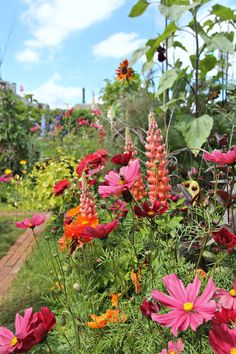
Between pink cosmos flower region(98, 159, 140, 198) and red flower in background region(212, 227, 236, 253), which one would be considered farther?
pink cosmos flower region(98, 159, 140, 198)

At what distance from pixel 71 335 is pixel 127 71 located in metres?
3.28

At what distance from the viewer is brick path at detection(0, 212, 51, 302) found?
10.8ft

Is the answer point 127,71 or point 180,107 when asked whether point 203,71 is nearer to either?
point 180,107

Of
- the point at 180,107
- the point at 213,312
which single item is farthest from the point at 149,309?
the point at 180,107

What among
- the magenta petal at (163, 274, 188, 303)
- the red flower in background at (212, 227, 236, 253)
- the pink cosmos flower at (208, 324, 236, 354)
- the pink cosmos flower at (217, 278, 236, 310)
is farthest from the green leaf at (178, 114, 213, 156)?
the pink cosmos flower at (208, 324, 236, 354)

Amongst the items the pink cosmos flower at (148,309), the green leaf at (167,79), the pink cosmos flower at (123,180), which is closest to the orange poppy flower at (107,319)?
the pink cosmos flower at (148,309)

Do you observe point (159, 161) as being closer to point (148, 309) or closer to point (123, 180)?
point (123, 180)

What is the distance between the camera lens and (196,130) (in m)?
3.25

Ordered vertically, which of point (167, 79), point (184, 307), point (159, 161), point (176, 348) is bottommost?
point (176, 348)

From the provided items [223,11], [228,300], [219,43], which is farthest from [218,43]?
[228,300]

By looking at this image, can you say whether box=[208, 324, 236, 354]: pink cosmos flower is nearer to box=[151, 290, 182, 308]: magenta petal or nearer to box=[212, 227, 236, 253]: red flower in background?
box=[151, 290, 182, 308]: magenta petal

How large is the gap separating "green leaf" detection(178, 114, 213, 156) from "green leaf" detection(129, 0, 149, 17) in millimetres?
1170

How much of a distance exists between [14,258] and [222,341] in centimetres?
314

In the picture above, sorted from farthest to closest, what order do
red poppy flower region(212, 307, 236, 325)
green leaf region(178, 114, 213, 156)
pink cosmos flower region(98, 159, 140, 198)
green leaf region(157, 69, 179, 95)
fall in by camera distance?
green leaf region(157, 69, 179, 95)
green leaf region(178, 114, 213, 156)
pink cosmos flower region(98, 159, 140, 198)
red poppy flower region(212, 307, 236, 325)
